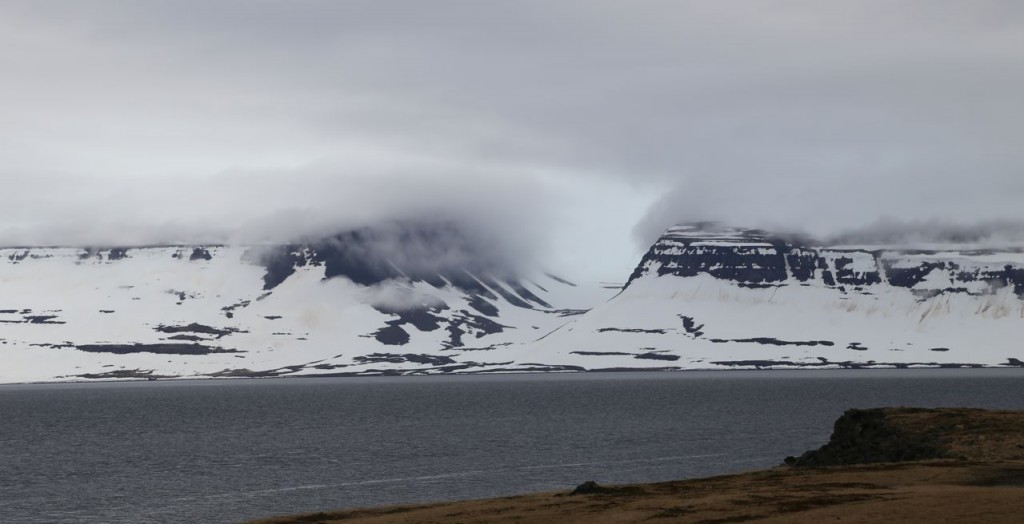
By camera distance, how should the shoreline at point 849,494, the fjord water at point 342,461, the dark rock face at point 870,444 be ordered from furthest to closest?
the fjord water at point 342,461 → the dark rock face at point 870,444 → the shoreline at point 849,494

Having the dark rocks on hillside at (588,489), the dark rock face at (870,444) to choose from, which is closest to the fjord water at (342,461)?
the dark rock face at (870,444)

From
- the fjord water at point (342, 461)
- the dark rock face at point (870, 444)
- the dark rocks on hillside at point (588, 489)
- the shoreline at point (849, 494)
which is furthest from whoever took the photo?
the fjord water at point (342, 461)

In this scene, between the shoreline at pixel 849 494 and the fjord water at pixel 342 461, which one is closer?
the shoreline at pixel 849 494

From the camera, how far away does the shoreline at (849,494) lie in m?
51.7

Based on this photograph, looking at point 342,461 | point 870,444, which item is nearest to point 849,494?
point 870,444

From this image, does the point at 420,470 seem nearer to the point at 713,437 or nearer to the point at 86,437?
the point at 713,437

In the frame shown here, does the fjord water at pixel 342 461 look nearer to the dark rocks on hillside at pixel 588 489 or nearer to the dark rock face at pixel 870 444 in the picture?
the dark rock face at pixel 870 444

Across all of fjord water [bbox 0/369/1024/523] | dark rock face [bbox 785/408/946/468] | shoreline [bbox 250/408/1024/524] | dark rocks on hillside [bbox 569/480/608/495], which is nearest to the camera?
shoreline [bbox 250/408/1024/524]

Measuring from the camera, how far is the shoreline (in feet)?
169

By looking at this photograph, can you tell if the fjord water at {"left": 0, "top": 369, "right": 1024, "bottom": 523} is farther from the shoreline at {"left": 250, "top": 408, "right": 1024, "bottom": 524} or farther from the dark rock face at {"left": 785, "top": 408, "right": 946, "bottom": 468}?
the shoreline at {"left": 250, "top": 408, "right": 1024, "bottom": 524}

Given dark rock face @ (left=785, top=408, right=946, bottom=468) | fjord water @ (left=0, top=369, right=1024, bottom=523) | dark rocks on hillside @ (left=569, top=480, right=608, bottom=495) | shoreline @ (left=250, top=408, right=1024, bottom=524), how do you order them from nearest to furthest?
shoreline @ (left=250, top=408, right=1024, bottom=524), dark rocks on hillside @ (left=569, top=480, right=608, bottom=495), dark rock face @ (left=785, top=408, right=946, bottom=468), fjord water @ (left=0, top=369, right=1024, bottom=523)

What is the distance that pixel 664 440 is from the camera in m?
148

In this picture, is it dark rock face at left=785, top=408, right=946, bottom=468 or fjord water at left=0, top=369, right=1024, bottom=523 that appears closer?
dark rock face at left=785, top=408, right=946, bottom=468

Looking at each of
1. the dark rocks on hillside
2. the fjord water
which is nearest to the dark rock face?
the fjord water
